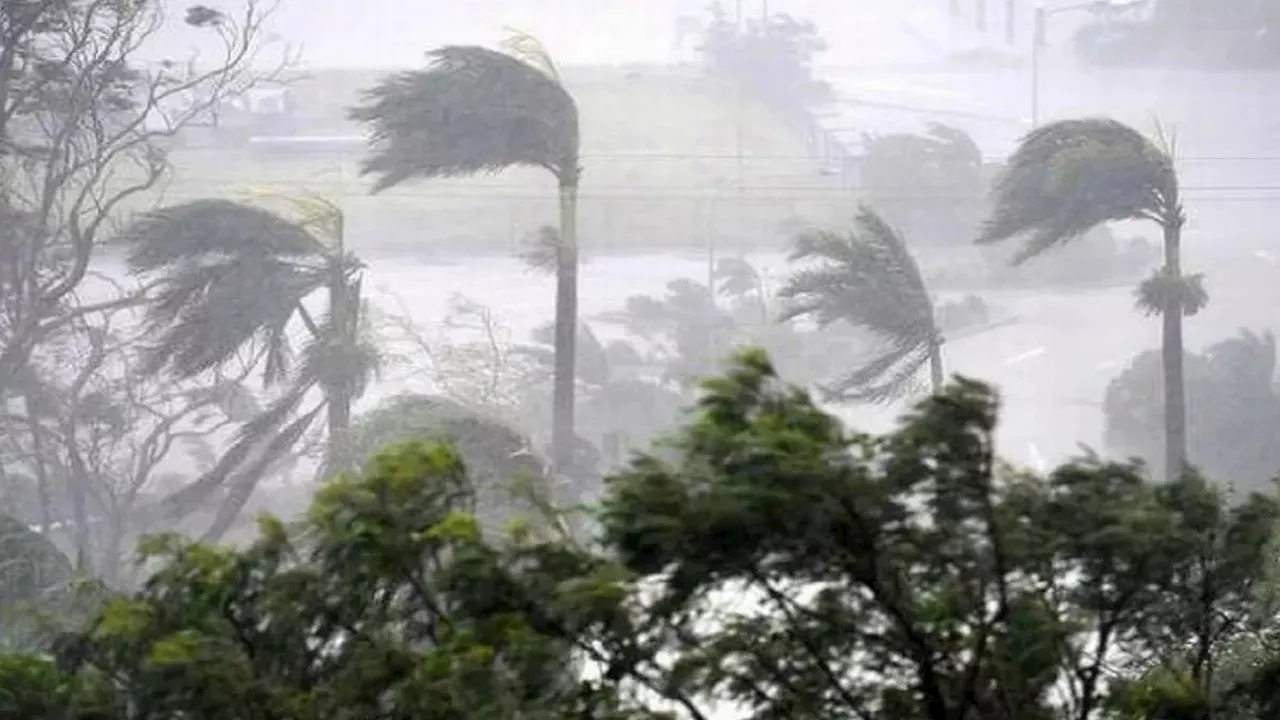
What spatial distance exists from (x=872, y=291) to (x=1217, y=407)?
98 centimetres

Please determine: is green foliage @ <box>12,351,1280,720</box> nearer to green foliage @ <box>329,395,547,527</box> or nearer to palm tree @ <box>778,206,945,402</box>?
green foliage @ <box>329,395,547,527</box>

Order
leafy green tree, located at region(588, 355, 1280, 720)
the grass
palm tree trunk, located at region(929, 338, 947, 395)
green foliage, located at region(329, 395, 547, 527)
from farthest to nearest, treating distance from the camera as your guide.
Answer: the grass, palm tree trunk, located at region(929, 338, 947, 395), green foliage, located at region(329, 395, 547, 527), leafy green tree, located at region(588, 355, 1280, 720)

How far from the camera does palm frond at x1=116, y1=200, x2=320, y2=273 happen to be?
5.46 metres

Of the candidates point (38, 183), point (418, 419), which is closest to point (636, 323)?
point (418, 419)

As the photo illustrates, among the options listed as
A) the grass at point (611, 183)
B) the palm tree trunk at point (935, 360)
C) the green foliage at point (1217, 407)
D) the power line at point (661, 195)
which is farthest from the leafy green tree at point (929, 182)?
the green foliage at point (1217, 407)

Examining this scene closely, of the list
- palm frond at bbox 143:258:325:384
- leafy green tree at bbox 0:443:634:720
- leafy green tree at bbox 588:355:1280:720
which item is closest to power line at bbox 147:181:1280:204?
palm frond at bbox 143:258:325:384

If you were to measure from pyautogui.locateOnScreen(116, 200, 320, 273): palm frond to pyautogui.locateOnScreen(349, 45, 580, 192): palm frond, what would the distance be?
269mm

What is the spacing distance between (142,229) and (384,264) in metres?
0.62

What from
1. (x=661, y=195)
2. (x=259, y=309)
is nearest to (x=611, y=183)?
(x=661, y=195)

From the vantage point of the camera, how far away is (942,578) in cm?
269

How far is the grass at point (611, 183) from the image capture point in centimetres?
564

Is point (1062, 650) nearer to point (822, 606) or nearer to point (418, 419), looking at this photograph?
point (822, 606)

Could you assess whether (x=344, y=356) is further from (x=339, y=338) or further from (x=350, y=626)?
(x=350, y=626)

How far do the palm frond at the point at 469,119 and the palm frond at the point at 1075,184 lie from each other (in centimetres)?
113
